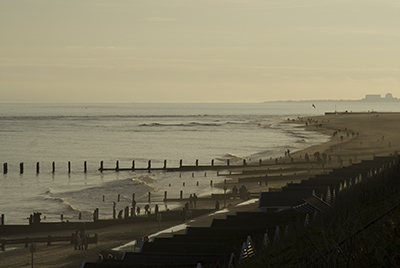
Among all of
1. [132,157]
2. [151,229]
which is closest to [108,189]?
[151,229]

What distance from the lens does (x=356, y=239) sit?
11.7m

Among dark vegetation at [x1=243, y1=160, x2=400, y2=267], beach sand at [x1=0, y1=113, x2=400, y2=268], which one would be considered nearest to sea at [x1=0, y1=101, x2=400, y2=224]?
beach sand at [x1=0, y1=113, x2=400, y2=268]

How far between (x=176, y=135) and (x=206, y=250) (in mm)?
148925

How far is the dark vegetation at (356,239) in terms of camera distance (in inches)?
386

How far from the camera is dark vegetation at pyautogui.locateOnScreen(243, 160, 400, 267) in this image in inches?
386

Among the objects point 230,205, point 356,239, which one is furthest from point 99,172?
point 356,239

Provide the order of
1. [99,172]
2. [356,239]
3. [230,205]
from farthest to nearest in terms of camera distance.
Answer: [99,172]
[230,205]
[356,239]

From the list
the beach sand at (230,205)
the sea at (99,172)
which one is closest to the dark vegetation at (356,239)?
the beach sand at (230,205)

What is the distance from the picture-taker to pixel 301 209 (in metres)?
30.0

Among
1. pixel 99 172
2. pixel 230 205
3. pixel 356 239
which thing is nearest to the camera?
pixel 356 239

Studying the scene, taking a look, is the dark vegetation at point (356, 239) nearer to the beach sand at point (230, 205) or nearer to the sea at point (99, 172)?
the beach sand at point (230, 205)

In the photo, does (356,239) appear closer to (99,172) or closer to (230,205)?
(230,205)

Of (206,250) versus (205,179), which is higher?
(206,250)

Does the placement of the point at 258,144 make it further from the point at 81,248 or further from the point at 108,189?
the point at 81,248
